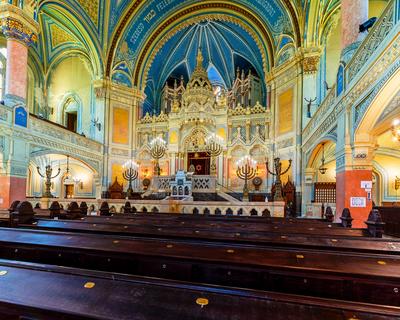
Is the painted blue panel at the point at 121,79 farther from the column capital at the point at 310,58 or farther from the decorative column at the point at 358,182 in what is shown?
the decorative column at the point at 358,182

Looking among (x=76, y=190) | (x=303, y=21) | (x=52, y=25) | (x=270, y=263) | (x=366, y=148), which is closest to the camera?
(x=270, y=263)

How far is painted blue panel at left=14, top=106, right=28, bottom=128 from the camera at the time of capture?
9437mm

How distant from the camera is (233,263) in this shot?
1.96 m

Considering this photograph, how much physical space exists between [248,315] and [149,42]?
18.4 m

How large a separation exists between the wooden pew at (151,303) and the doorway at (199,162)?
47.0 ft

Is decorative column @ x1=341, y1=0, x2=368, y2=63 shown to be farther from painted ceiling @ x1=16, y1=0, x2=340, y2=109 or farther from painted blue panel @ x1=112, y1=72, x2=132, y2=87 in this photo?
painted blue panel @ x1=112, y1=72, x2=132, y2=87

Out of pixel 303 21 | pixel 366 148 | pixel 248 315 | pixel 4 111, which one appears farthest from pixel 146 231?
pixel 303 21

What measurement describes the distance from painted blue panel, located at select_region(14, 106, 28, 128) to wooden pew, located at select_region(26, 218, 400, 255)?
751cm

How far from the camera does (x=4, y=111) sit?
352 inches

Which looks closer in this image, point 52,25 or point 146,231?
point 146,231

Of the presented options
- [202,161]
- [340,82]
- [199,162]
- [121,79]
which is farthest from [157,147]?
[340,82]

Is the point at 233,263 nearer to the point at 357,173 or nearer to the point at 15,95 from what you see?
the point at 357,173

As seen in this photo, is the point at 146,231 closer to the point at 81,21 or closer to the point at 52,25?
the point at 81,21

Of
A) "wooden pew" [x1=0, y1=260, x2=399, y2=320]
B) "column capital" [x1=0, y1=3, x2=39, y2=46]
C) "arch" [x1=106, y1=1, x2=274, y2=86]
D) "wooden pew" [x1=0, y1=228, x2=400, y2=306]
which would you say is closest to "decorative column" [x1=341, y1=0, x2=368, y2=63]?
"wooden pew" [x1=0, y1=228, x2=400, y2=306]
